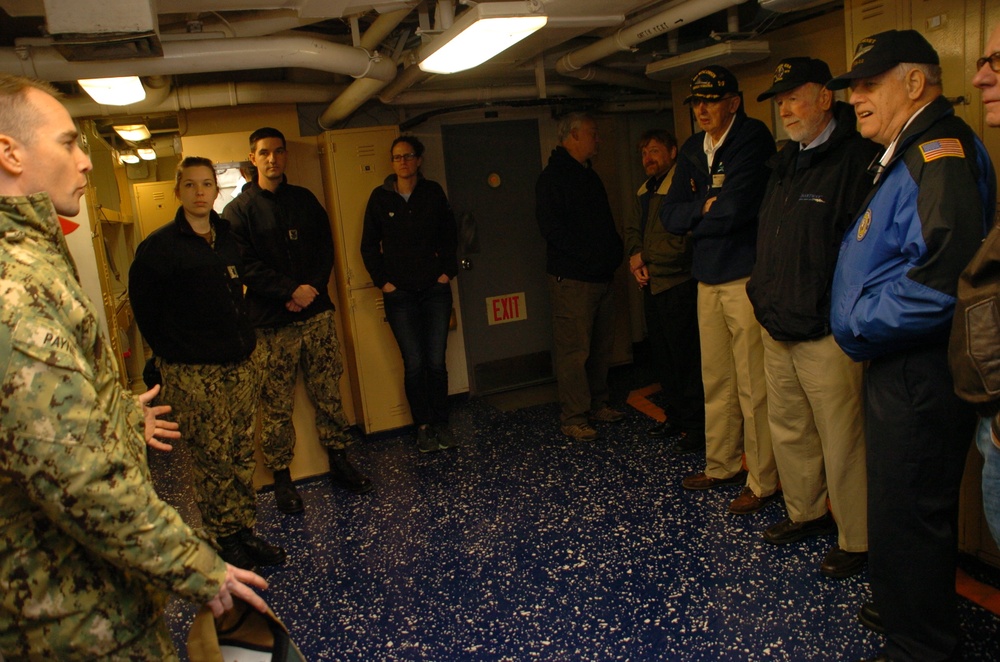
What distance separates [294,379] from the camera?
3.73 meters

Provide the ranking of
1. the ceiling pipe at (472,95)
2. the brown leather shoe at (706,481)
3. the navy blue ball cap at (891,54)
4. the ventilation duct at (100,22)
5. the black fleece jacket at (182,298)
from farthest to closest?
the ceiling pipe at (472,95) < the brown leather shoe at (706,481) < the black fleece jacket at (182,298) < the ventilation duct at (100,22) < the navy blue ball cap at (891,54)

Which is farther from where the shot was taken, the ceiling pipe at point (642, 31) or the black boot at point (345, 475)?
the black boot at point (345, 475)

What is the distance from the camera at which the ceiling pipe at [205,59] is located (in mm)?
2816

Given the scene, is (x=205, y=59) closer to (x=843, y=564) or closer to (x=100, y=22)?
(x=100, y=22)

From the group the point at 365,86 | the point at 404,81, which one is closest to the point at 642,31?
the point at 404,81

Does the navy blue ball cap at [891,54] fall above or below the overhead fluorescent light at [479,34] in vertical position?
below

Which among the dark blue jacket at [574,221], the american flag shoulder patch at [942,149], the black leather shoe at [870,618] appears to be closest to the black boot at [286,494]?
the dark blue jacket at [574,221]

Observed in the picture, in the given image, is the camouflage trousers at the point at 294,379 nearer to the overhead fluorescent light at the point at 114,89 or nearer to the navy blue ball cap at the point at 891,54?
the overhead fluorescent light at the point at 114,89

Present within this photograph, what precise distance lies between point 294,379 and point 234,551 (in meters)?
1.01

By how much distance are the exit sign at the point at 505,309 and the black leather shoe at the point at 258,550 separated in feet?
8.83

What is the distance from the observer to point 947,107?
6.29 ft

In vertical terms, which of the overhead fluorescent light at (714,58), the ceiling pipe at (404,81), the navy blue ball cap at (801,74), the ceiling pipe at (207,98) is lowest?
the navy blue ball cap at (801,74)

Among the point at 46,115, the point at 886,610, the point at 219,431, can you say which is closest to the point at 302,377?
the point at 219,431

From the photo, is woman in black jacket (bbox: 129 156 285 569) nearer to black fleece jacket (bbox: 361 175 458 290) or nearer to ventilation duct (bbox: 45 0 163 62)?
ventilation duct (bbox: 45 0 163 62)
